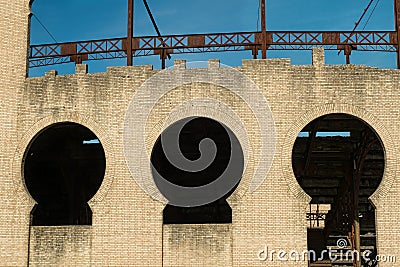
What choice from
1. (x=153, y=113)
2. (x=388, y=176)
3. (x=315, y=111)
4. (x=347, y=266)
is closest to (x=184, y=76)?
(x=153, y=113)

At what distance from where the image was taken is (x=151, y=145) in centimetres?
1866

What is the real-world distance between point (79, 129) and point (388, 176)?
1245 cm

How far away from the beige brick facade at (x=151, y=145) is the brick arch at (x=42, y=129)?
0.03 meters

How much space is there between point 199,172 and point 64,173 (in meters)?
5.78

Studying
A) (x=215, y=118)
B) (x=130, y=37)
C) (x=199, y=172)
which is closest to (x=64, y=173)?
(x=199, y=172)

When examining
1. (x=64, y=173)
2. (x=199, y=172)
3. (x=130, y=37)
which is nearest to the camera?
(x=130, y=37)

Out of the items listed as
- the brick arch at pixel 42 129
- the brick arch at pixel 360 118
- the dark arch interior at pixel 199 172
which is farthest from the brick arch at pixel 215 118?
the dark arch interior at pixel 199 172

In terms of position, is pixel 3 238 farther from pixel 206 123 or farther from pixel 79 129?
pixel 206 123

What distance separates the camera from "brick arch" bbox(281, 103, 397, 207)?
58.3ft

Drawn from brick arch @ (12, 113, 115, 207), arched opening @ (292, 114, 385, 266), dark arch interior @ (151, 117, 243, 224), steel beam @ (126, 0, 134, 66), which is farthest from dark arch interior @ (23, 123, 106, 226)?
arched opening @ (292, 114, 385, 266)

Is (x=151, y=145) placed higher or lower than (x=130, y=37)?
lower

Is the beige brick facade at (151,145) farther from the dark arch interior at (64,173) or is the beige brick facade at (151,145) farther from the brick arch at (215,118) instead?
the dark arch interior at (64,173)

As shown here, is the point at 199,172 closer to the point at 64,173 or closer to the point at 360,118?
the point at 64,173

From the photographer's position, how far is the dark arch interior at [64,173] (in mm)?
24516
